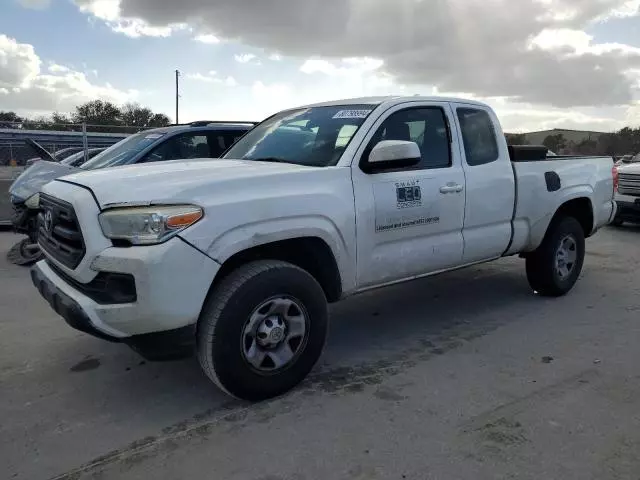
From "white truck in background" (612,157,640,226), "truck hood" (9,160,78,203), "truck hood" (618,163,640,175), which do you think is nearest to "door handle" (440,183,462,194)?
"truck hood" (9,160,78,203)

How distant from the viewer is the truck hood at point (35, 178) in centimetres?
719

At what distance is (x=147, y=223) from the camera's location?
2830 millimetres

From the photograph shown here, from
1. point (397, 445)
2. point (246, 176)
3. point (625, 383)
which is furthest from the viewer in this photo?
point (625, 383)

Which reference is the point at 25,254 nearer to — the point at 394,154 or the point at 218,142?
the point at 218,142

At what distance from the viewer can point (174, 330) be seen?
2.89 metres

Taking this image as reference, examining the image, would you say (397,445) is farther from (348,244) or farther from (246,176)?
(246,176)

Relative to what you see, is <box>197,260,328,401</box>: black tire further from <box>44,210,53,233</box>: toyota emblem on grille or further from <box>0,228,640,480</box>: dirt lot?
<box>44,210,53,233</box>: toyota emblem on grille

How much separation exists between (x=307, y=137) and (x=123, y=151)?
4.07 meters

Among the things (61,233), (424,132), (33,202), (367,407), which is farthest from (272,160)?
(33,202)

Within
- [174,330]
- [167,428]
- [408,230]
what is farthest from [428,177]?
[167,428]

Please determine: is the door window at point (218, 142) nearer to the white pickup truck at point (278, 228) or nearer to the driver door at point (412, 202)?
the white pickup truck at point (278, 228)

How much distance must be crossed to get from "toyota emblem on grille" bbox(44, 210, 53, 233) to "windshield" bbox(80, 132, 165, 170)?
3.37m

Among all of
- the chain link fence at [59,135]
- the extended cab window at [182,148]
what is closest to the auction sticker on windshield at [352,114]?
the extended cab window at [182,148]

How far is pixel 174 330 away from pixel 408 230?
1.85 meters
